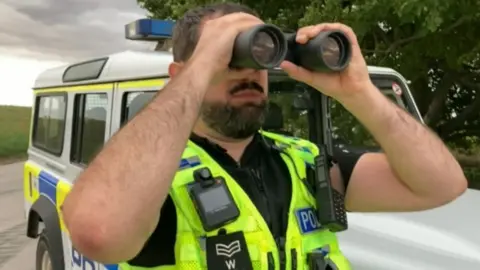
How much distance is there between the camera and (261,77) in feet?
6.30

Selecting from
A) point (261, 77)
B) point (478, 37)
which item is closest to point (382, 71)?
point (261, 77)

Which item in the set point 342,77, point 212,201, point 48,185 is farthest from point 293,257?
point 48,185

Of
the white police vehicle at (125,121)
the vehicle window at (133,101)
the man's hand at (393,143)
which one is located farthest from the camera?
the vehicle window at (133,101)

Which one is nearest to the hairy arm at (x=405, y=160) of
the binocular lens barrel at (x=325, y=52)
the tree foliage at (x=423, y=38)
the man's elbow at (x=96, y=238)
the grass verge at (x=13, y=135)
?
the binocular lens barrel at (x=325, y=52)

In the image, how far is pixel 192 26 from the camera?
1.95 m

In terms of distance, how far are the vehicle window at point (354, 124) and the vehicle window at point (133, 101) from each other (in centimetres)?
105

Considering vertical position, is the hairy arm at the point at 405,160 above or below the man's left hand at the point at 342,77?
below

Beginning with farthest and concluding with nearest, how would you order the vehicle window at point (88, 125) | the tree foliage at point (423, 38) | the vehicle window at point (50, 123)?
the tree foliage at point (423, 38)
the vehicle window at point (50, 123)
the vehicle window at point (88, 125)

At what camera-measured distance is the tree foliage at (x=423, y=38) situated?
7092mm

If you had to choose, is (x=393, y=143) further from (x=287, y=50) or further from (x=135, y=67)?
(x=135, y=67)

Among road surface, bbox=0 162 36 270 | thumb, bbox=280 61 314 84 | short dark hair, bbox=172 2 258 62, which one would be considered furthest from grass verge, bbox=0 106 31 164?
thumb, bbox=280 61 314 84

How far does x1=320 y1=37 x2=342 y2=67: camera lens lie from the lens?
179cm

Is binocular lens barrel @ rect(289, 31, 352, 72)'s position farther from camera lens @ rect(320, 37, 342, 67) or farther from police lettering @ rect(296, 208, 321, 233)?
police lettering @ rect(296, 208, 321, 233)

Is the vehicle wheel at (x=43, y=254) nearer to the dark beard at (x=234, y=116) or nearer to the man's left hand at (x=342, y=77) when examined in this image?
the dark beard at (x=234, y=116)
